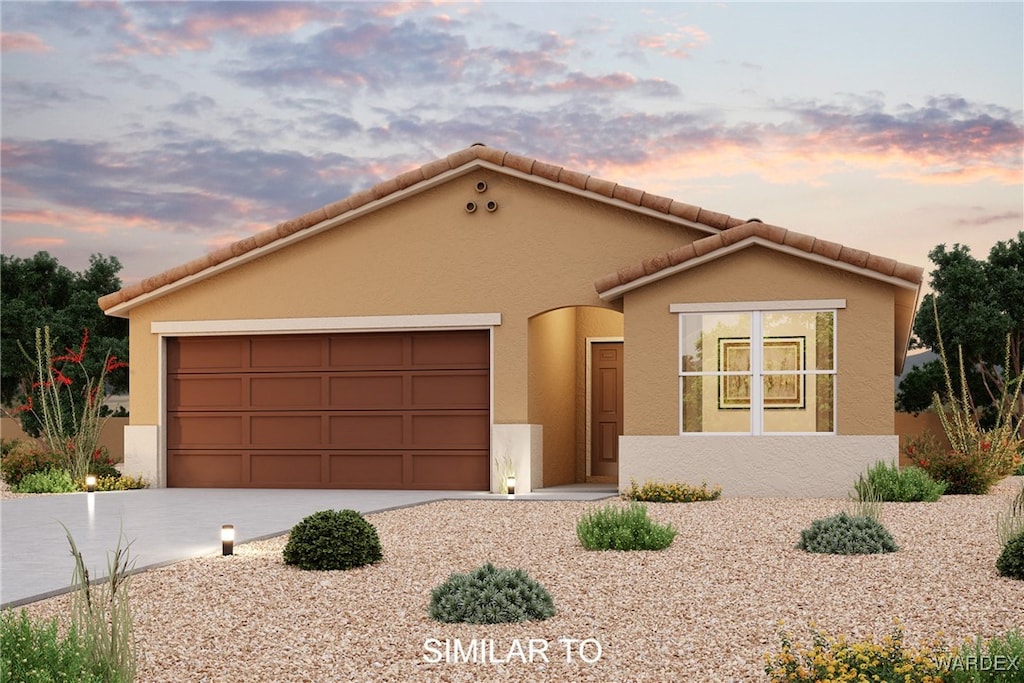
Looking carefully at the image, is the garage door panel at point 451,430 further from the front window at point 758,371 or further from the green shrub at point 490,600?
the green shrub at point 490,600

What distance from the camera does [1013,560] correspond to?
855cm

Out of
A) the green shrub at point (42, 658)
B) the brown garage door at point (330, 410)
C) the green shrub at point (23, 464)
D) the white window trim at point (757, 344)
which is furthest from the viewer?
the green shrub at point (23, 464)

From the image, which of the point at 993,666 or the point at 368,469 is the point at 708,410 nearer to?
the point at 368,469

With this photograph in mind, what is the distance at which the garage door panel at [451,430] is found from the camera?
673 inches

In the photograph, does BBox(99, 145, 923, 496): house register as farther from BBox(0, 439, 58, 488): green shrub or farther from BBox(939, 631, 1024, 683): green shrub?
BBox(939, 631, 1024, 683): green shrub

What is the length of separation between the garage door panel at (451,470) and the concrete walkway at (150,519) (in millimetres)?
284

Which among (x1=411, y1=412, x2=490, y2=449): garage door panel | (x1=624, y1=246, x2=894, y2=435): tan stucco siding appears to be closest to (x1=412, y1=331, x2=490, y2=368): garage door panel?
(x1=411, y1=412, x2=490, y2=449): garage door panel

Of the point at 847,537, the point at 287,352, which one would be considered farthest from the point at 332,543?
the point at 287,352

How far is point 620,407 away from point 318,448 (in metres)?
5.01

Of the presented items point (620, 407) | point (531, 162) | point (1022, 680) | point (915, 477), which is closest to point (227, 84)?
point (531, 162)

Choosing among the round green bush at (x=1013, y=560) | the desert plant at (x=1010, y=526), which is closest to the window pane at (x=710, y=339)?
the desert plant at (x=1010, y=526)

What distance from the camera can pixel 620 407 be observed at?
18.6 m

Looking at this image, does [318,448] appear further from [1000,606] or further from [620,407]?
[1000,606]

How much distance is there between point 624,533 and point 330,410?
8.71 meters
